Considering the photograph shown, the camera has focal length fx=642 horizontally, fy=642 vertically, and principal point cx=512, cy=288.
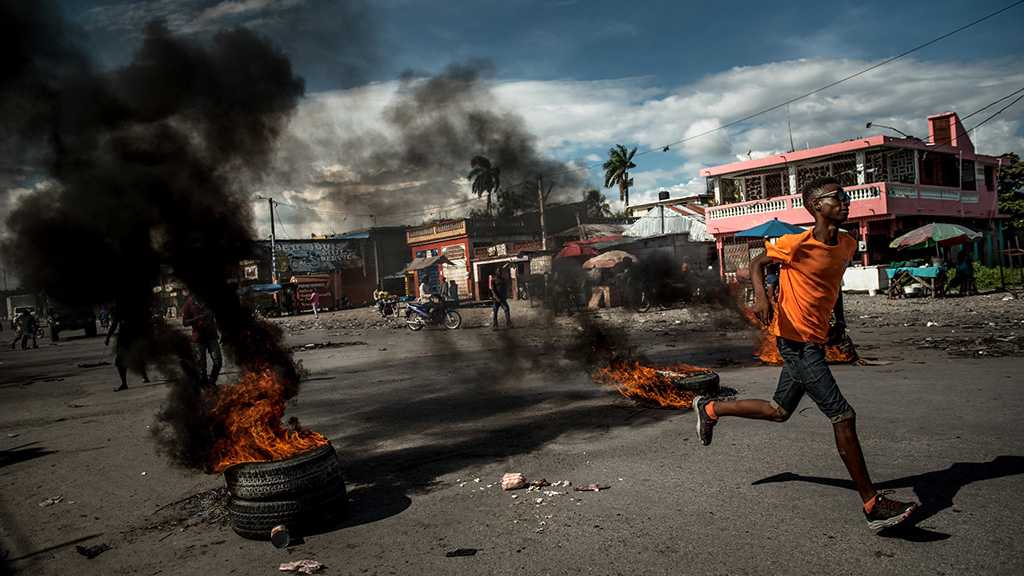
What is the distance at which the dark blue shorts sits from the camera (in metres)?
3.82

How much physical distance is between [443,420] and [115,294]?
372 cm

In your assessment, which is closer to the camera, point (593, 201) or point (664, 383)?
point (664, 383)

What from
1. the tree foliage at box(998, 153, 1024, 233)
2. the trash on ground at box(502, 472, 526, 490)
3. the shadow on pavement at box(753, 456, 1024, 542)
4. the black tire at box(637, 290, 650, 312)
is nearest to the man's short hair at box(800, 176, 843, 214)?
the shadow on pavement at box(753, 456, 1024, 542)

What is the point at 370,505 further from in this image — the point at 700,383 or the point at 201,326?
the point at 201,326

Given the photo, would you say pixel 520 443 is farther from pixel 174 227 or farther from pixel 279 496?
pixel 174 227

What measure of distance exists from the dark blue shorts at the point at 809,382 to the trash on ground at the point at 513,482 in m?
1.91


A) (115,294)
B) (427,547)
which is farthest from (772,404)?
(115,294)

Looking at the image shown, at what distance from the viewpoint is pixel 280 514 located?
4254mm

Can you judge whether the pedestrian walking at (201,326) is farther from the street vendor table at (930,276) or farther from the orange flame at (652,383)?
the street vendor table at (930,276)

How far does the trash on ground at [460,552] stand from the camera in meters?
3.75

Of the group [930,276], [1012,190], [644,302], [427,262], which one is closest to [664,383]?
[644,302]

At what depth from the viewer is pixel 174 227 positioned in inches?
249

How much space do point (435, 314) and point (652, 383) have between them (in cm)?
1505

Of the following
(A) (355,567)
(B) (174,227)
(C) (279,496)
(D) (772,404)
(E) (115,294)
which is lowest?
(A) (355,567)
